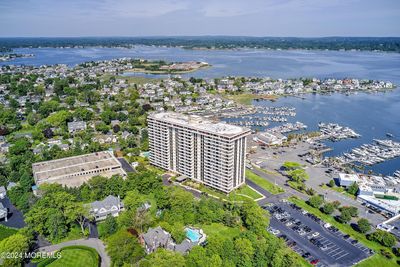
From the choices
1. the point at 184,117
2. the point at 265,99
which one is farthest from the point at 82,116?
the point at 265,99

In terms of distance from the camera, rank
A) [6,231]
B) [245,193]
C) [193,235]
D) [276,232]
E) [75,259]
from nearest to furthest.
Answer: [75,259] → [193,235] → [6,231] → [276,232] → [245,193]

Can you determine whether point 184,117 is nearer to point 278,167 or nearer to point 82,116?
point 278,167

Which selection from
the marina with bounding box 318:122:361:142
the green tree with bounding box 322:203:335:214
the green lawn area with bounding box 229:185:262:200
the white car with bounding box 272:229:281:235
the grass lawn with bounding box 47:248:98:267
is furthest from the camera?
the marina with bounding box 318:122:361:142

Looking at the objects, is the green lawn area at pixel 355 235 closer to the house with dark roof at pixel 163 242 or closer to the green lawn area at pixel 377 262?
the green lawn area at pixel 377 262

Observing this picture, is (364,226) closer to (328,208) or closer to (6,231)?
(328,208)

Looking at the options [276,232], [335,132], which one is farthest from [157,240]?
[335,132]

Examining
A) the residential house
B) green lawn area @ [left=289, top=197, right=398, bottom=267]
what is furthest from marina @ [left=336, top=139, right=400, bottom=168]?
the residential house

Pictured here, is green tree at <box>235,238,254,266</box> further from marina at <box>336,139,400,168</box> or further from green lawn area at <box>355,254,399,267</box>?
marina at <box>336,139,400,168</box>
